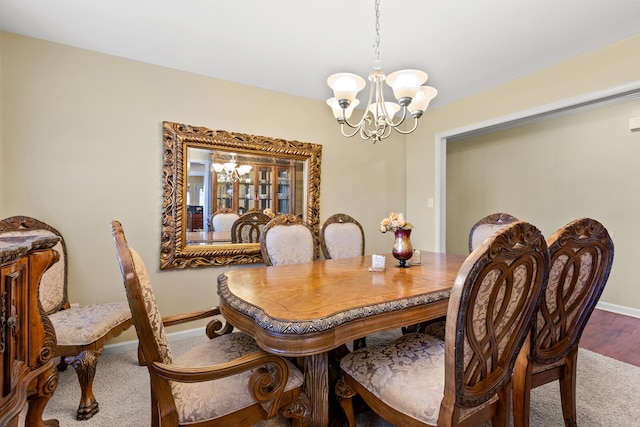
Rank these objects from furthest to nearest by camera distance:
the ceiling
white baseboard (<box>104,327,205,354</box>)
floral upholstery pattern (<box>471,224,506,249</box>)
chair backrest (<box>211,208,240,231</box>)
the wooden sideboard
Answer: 1. chair backrest (<box>211,208,240,231</box>)
2. floral upholstery pattern (<box>471,224,506,249</box>)
3. white baseboard (<box>104,327,205,354</box>)
4. the ceiling
5. the wooden sideboard

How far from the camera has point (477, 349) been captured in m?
0.93

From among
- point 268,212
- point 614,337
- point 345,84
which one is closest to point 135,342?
point 268,212

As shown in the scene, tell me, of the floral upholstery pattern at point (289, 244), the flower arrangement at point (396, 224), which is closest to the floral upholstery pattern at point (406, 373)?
the flower arrangement at point (396, 224)

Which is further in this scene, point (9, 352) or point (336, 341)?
point (336, 341)

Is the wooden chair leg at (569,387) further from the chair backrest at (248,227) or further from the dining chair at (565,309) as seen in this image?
the chair backrest at (248,227)

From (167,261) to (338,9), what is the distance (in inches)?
92.7

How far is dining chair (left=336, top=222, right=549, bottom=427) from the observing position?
86cm

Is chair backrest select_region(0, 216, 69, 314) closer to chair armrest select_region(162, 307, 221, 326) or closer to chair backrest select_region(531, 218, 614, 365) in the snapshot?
Answer: chair armrest select_region(162, 307, 221, 326)

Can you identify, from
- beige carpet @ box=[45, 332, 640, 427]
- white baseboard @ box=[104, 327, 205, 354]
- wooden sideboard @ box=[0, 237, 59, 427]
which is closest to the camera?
wooden sideboard @ box=[0, 237, 59, 427]

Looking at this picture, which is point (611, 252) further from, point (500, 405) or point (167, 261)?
point (167, 261)

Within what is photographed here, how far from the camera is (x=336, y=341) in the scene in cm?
104

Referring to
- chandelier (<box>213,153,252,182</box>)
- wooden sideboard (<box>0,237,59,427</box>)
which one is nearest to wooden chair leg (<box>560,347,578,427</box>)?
wooden sideboard (<box>0,237,59,427</box>)

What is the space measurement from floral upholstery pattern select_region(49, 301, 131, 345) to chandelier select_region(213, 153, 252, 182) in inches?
53.0

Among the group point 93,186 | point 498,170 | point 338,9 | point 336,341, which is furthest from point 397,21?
point 498,170
